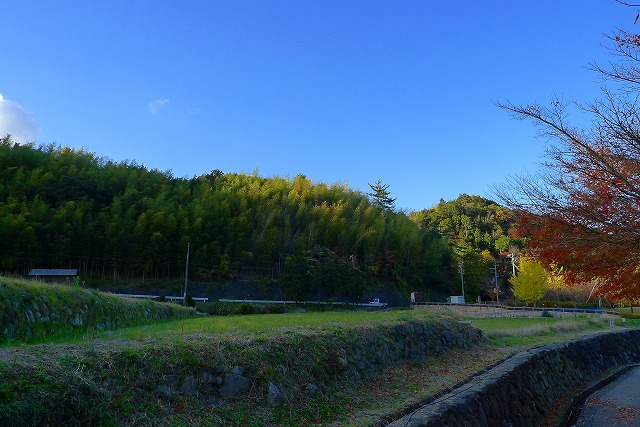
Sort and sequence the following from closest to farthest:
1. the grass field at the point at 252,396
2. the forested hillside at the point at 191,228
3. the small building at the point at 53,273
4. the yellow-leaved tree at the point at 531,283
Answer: the grass field at the point at 252,396 → the small building at the point at 53,273 → the forested hillside at the point at 191,228 → the yellow-leaved tree at the point at 531,283

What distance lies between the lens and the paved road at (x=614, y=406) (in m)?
6.60

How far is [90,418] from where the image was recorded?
115 inches

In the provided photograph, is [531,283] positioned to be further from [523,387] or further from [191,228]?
[523,387]

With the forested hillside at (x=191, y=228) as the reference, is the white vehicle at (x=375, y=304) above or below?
below

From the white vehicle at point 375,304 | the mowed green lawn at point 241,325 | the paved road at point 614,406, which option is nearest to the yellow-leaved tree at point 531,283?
the white vehicle at point 375,304

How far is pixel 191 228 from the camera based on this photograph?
29.8 metres

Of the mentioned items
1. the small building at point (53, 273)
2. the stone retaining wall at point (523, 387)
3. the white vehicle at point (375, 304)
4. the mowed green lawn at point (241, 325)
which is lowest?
the white vehicle at point (375, 304)

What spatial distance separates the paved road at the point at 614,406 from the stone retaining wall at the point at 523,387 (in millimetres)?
483

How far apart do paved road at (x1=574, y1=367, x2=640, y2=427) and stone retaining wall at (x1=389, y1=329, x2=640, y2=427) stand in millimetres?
483

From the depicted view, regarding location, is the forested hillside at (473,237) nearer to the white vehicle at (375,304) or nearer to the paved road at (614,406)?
the white vehicle at (375,304)

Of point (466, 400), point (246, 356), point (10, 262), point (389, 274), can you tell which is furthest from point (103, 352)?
point (389, 274)

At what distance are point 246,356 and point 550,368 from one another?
6570 millimetres

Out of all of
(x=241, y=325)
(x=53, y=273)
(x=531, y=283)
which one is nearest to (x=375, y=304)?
(x=531, y=283)

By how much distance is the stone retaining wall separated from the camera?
13.3 feet
